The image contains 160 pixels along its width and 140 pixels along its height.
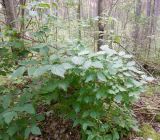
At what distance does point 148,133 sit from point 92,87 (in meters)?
1.02

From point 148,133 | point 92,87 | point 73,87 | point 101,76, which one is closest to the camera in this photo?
point 101,76

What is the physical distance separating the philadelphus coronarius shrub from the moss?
0.55 ft

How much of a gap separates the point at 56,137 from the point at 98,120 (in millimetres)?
539

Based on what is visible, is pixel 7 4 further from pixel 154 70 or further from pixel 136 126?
pixel 154 70

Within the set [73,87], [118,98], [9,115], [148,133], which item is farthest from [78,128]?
[9,115]

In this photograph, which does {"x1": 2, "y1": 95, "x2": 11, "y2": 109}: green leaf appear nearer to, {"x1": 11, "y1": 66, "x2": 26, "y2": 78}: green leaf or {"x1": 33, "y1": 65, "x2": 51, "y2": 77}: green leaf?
{"x1": 11, "y1": 66, "x2": 26, "y2": 78}: green leaf

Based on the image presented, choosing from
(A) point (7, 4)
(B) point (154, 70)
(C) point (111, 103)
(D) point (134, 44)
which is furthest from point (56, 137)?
(D) point (134, 44)

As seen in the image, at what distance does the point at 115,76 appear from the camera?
265cm

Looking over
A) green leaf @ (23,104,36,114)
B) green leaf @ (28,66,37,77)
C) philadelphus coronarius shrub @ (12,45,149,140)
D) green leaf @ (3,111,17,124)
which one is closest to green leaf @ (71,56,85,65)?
philadelphus coronarius shrub @ (12,45,149,140)

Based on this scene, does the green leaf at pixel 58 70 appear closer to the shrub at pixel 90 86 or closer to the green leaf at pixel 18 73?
the shrub at pixel 90 86

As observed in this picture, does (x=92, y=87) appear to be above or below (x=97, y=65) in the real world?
below

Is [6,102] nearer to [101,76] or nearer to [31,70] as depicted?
[31,70]

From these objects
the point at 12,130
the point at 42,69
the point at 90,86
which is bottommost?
the point at 12,130

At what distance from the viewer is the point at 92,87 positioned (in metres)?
2.63
